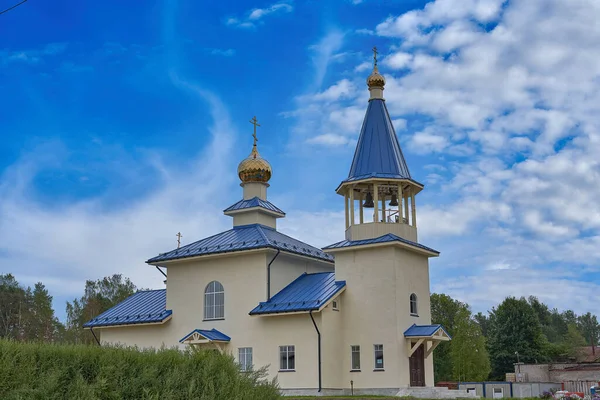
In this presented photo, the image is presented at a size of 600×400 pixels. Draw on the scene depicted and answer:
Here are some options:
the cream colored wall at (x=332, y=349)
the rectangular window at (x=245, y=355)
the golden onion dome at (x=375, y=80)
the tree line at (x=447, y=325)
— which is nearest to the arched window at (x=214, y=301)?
the rectangular window at (x=245, y=355)

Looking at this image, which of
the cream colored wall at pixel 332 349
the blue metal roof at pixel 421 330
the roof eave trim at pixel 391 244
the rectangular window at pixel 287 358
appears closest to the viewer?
the blue metal roof at pixel 421 330

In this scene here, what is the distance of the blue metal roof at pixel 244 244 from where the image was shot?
94.0ft

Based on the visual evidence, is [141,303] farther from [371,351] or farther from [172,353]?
[172,353]

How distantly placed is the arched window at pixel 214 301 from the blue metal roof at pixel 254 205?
439cm

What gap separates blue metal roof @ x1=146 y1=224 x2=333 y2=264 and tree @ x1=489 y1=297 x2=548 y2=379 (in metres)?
28.5

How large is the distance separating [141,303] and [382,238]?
13.0 meters

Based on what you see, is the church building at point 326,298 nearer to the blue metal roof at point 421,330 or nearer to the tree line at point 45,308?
the blue metal roof at point 421,330

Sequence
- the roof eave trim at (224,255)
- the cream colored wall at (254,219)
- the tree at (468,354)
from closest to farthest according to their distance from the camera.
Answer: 1. the roof eave trim at (224,255)
2. the cream colored wall at (254,219)
3. the tree at (468,354)

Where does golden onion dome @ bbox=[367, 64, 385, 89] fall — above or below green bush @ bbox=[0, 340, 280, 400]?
above

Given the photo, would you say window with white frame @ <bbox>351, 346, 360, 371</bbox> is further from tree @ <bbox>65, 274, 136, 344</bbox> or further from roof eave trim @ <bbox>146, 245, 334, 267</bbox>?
tree @ <bbox>65, 274, 136, 344</bbox>

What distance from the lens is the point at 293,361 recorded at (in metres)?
26.3

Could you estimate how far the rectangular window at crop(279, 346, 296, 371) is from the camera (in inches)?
1037

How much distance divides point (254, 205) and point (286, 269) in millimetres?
4118

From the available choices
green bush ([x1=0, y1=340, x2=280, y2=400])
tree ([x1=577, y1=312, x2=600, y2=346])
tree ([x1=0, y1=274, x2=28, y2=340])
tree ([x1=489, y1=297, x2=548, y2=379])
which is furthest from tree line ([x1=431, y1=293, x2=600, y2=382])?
tree ([x1=577, y1=312, x2=600, y2=346])
